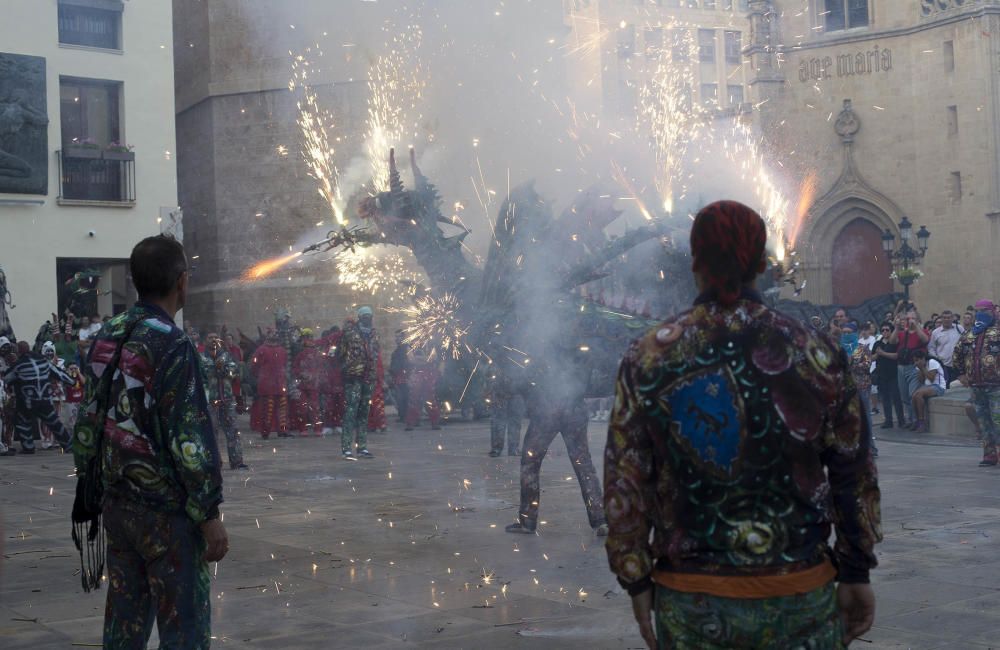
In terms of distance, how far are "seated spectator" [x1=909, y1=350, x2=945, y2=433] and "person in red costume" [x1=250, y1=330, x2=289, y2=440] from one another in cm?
929

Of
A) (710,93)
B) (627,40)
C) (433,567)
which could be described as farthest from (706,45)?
(433,567)

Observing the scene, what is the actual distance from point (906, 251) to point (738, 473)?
85.8 feet

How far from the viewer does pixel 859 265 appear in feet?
104

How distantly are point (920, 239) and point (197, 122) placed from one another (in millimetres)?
17509

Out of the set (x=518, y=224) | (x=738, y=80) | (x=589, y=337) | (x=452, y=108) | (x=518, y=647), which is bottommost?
(x=518, y=647)

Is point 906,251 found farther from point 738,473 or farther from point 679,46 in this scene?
point 679,46

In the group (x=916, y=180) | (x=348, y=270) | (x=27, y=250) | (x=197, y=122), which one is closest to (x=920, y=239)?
(x=916, y=180)

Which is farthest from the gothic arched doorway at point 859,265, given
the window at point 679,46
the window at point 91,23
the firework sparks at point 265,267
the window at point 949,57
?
the window at point 679,46

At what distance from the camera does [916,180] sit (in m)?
30.0

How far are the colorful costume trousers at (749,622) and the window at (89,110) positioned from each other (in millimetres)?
22405

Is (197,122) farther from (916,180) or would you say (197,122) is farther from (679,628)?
(679,628)

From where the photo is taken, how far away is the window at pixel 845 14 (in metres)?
30.9

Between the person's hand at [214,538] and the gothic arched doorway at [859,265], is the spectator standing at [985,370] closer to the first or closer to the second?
the person's hand at [214,538]

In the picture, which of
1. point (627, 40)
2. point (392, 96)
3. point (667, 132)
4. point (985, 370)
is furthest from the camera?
point (627, 40)
